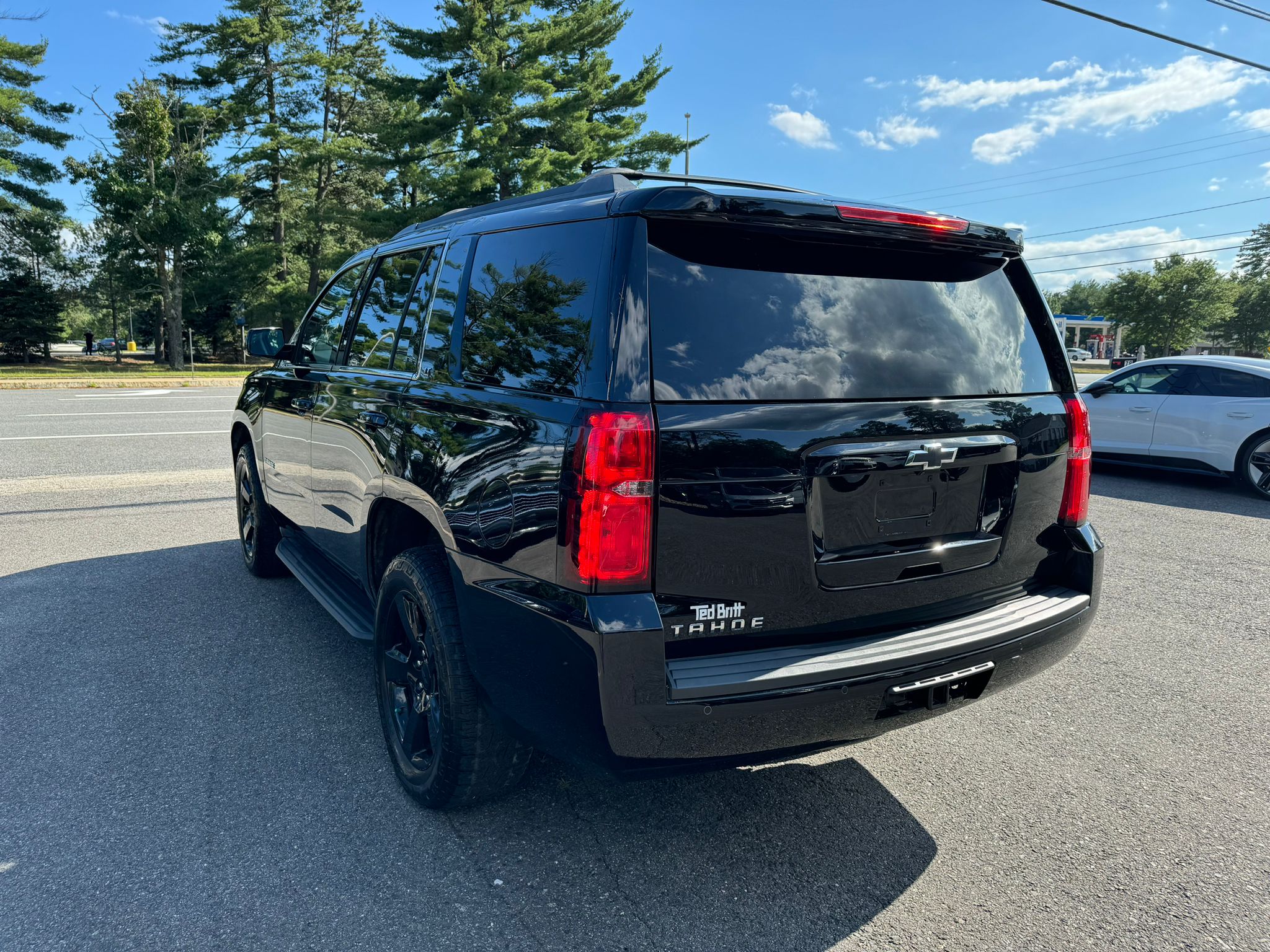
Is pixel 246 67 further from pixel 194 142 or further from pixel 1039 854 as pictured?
pixel 1039 854

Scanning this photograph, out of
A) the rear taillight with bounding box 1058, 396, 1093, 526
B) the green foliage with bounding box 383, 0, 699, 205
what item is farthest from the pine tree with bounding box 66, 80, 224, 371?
the rear taillight with bounding box 1058, 396, 1093, 526

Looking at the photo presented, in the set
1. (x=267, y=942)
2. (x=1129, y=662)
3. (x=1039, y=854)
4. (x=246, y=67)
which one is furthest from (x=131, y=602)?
(x=246, y=67)

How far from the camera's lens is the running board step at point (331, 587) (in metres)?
3.44

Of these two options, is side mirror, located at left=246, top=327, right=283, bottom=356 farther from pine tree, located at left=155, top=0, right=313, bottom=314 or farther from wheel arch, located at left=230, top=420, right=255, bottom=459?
pine tree, located at left=155, top=0, right=313, bottom=314

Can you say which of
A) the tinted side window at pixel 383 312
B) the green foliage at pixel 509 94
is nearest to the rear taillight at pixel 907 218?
the tinted side window at pixel 383 312

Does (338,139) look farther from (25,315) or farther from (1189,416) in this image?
(1189,416)

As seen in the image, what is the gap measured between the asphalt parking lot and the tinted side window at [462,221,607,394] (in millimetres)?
1471

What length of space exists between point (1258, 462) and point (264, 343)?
31.8 ft

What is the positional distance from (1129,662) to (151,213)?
37583 millimetres

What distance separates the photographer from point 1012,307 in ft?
9.50

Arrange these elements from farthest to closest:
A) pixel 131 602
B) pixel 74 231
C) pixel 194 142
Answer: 1. pixel 74 231
2. pixel 194 142
3. pixel 131 602

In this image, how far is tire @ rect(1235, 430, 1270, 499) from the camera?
898 cm

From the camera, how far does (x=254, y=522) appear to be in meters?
5.34

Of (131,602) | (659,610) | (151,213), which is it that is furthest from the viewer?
(151,213)
